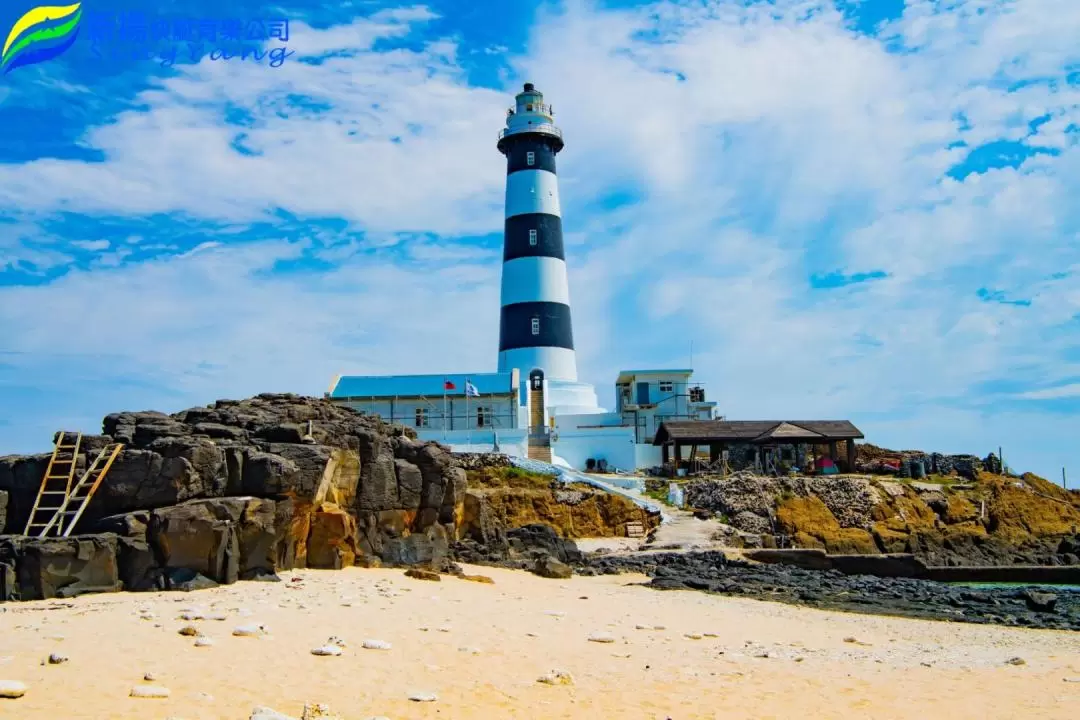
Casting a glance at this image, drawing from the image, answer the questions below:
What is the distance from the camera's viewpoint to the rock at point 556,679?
31.2ft

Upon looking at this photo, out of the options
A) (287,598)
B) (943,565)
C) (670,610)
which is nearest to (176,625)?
(287,598)

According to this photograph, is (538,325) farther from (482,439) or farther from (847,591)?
(847,591)

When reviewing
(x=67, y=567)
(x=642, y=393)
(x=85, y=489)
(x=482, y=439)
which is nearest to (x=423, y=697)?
(x=67, y=567)

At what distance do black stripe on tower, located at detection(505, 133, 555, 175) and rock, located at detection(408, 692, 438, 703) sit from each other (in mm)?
37284

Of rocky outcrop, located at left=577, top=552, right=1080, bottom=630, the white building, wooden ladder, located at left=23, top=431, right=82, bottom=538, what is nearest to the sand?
wooden ladder, located at left=23, top=431, right=82, bottom=538

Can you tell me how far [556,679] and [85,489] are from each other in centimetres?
890

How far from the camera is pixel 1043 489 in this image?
127 feet

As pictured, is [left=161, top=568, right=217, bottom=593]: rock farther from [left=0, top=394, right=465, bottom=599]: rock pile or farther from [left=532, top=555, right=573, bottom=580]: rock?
[left=532, top=555, right=573, bottom=580]: rock

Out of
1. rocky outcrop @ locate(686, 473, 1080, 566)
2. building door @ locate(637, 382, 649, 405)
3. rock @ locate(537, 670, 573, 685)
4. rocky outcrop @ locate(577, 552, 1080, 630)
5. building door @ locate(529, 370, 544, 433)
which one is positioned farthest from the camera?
building door @ locate(637, 382, 649, 405)

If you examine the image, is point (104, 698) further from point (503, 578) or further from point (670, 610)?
point (503, 578)

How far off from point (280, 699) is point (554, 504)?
24734 millimetres

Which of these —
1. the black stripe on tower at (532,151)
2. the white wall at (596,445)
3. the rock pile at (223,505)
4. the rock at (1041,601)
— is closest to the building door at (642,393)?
the white wall at (596,445)

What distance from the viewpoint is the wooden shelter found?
4006 centimetres

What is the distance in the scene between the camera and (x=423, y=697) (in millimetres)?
8453
